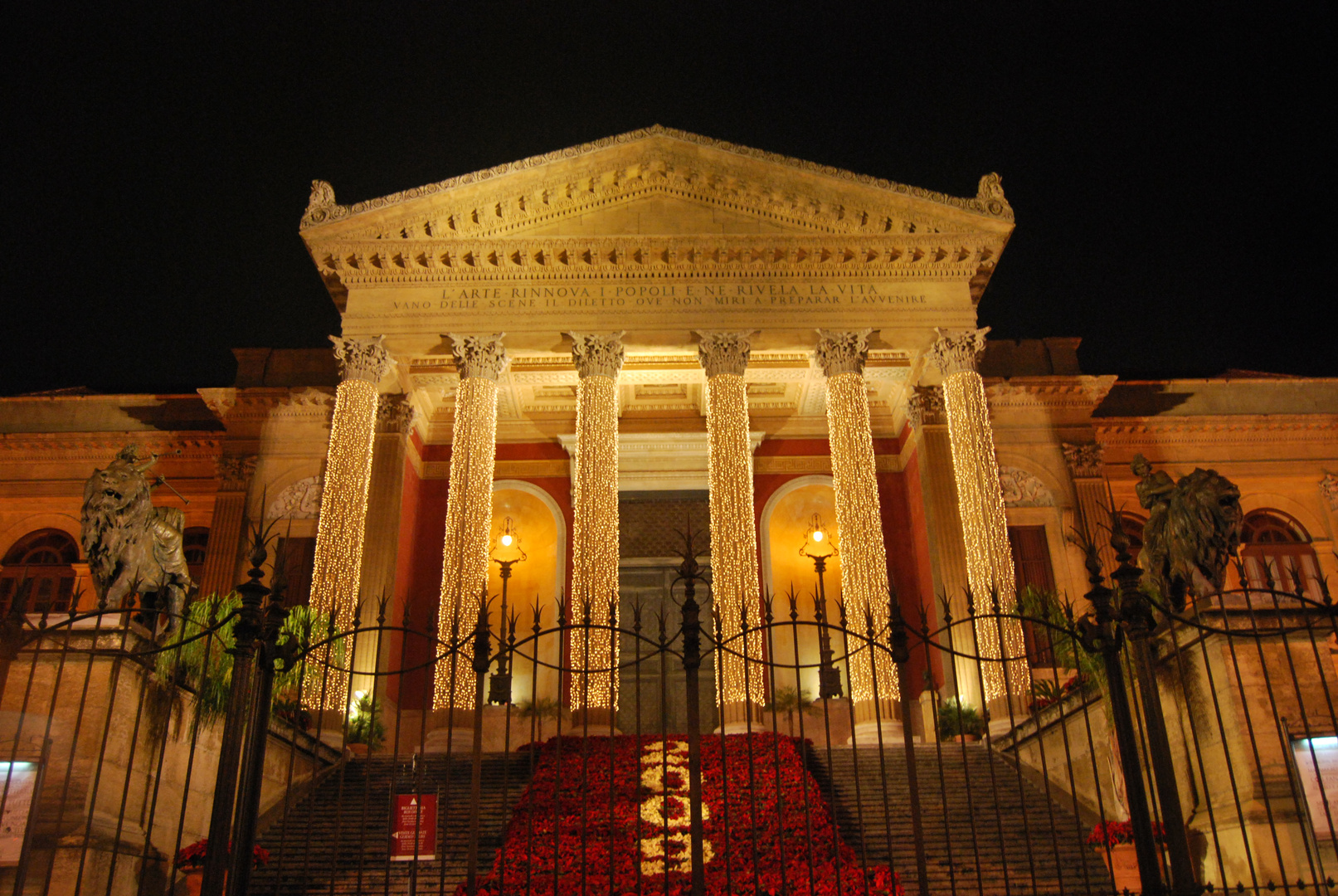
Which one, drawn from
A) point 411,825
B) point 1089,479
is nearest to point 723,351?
point 1089,479

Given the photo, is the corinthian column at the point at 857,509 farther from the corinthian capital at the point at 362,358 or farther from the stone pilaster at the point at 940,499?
the corinthian capital at the point at 362,358

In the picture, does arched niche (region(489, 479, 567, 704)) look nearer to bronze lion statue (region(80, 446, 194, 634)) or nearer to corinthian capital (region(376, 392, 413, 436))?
corinthian capital (region(376, 392, 413, 436))

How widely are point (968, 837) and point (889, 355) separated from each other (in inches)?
446

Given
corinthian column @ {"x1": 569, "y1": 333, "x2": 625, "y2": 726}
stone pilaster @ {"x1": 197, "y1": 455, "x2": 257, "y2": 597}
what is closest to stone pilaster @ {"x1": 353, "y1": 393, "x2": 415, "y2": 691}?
stone pilaster @ {"x1": 197, "y1": 455, "x2": 257, "y2": 597}

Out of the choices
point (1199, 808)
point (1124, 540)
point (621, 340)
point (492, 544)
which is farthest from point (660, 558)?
point (1124, 540)

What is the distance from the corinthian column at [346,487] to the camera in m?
17.2

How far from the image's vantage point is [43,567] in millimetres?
22766

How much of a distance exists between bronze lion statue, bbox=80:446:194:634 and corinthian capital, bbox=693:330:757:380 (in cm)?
1008

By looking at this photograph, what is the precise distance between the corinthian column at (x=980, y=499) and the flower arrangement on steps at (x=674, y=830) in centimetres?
442

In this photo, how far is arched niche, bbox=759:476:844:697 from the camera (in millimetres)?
21484

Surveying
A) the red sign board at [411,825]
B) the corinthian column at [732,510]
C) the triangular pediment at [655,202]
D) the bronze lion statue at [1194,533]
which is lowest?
the red sign board at [411,825]

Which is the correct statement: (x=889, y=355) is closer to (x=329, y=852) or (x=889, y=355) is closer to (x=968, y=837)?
(x=968, y=837)

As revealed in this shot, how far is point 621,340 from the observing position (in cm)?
1912

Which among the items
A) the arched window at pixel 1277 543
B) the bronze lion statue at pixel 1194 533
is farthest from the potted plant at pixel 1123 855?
the arched window at pixel 1277 543
